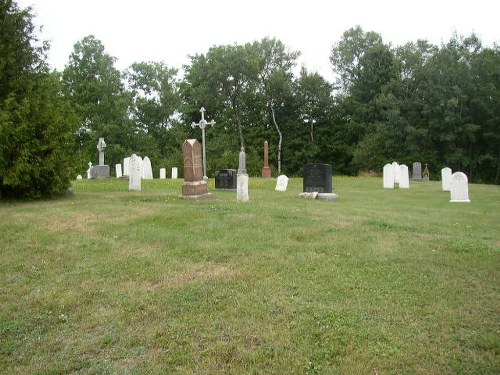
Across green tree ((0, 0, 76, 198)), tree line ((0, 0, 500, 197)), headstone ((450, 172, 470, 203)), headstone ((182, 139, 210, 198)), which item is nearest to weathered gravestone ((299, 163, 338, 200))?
headstone ((182, 139, 210, 198))

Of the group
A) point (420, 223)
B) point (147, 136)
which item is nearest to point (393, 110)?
point (147, 136)

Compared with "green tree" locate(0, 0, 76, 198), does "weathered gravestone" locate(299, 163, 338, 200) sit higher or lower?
lower

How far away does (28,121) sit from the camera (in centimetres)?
1122

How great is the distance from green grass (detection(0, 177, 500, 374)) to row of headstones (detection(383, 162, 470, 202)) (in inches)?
231

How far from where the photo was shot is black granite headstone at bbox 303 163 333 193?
14008 millimetres

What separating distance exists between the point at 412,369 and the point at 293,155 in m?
39.5

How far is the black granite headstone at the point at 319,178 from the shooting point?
14.0 metres

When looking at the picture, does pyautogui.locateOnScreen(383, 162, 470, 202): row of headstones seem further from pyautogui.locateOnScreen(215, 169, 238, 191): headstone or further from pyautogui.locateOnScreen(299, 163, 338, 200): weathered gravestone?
pyautogui.locateOnScreen(215, 169, 238, 191): headstone

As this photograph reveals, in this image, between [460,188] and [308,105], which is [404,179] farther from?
[308,105]

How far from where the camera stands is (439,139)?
120ft

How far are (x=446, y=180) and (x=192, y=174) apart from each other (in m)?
11.7

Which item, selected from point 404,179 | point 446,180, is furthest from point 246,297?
point 404,179

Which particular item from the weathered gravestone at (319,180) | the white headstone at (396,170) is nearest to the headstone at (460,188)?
the weathered gravestone at (319,180)

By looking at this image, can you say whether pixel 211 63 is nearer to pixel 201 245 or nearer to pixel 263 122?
pixel 263 122
